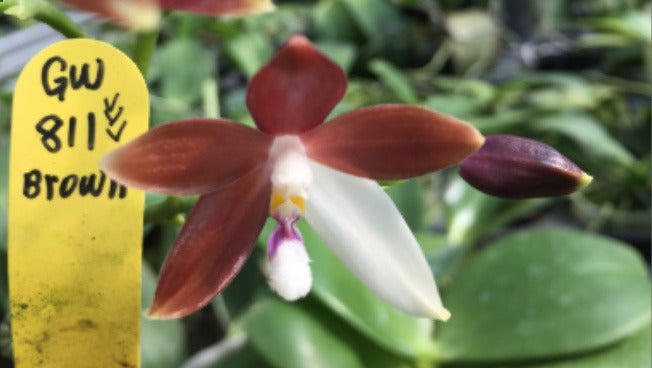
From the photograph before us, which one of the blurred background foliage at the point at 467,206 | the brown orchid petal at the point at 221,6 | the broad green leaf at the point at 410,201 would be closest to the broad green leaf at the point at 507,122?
the blurred background foliage at the point at 467,206

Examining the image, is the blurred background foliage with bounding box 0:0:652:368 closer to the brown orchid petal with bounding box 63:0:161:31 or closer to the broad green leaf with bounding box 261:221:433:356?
the broad green leaf with bounding box 261:221:433:356

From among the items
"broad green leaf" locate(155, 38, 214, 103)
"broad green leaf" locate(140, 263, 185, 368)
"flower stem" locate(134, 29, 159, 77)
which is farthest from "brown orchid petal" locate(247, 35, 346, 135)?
"broad green leaf" locate(155, 38, 214, 103)

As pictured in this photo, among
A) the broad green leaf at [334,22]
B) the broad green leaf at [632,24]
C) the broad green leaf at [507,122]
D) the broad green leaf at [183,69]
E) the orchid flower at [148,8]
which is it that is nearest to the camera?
the orchid flower at [148,8]

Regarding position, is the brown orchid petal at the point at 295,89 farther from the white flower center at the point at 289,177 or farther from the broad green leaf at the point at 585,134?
the broad green leaf at the point at 585,134

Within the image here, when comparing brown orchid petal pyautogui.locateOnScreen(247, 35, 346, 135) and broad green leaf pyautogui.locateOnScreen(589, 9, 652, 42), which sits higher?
brown orchid petal pyautogui.locateOnScreen(247, 35, 346, 135)

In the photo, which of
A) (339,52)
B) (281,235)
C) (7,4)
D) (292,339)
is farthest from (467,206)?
(7,4)

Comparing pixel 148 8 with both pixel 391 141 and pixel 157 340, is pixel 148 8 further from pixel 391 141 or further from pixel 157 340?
pixel 157 340

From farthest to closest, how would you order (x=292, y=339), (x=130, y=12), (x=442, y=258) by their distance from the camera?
(x=442, y=258) → (x=292, y=339) → (x=130, y=12)
